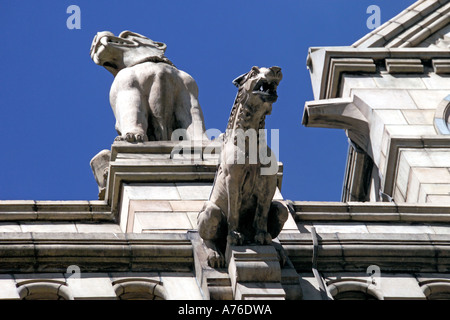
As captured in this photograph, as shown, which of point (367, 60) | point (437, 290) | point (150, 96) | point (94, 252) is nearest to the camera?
point (94, 252)

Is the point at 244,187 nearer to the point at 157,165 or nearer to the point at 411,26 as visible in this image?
the point at 157,165

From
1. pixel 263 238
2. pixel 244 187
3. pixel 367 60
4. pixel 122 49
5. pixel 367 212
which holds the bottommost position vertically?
pixel 367 212

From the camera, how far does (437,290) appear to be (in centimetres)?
2170

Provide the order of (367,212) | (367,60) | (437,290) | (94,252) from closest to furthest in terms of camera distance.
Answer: (94,252) → (437,290) → (367,212) → (367,60)

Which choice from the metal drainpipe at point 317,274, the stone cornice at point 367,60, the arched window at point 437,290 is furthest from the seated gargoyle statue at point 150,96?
the arched window at point 437,290

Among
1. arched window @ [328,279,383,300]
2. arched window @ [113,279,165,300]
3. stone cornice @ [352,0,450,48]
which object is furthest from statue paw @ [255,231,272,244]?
stone cornice @ [352,0,450,48]

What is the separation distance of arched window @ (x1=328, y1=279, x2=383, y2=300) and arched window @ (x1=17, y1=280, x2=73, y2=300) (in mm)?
3504

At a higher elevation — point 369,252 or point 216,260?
point 216,260

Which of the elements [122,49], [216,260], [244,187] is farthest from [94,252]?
[122,49]

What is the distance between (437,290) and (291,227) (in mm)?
2592

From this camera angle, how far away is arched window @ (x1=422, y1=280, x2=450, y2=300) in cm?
2164

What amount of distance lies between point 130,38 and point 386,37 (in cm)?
714

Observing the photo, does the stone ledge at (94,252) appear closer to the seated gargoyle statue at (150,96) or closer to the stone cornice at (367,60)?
the seated gargoyle statue at (150,96)

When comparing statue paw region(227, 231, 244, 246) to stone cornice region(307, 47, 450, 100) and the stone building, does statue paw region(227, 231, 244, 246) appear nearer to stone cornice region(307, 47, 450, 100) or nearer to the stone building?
the stone building
